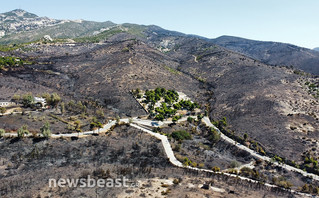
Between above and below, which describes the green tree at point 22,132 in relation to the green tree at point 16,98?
below

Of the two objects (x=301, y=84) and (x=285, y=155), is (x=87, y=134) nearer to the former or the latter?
(x=285, y=155)

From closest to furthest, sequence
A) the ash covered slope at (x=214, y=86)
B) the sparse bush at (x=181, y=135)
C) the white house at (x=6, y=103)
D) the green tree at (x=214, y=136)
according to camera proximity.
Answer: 1. the sparse bush at (x=181, y=135)
2. the green tree at (x=214, y=136)
3. the ash covered slope at (x=214, y=86)
4. the white house at (x=6, y=103)

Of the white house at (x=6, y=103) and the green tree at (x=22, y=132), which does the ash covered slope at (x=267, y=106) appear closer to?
the green tree at (x=22, y=132)

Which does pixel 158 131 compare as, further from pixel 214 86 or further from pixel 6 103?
pixel 214 86

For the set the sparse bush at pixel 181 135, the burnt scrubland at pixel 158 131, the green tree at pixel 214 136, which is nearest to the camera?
the burnt scrubland at pixel 158 131

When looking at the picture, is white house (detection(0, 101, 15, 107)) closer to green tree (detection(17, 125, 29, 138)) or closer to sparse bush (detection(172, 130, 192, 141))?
green tree (detection(17, 125, 29, 138))

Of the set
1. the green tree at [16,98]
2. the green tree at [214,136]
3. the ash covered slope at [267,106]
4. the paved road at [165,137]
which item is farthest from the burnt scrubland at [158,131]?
the green tree at [16,98]

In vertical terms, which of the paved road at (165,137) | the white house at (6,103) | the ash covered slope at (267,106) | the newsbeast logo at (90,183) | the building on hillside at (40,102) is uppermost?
the ash covered slope at (267,106)

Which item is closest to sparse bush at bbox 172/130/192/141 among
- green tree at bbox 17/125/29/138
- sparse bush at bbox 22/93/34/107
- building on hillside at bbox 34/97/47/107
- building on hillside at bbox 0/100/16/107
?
green tree at bbox 17/125/29/138

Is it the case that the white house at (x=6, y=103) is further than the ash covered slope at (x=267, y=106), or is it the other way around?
the white house at (x=6, y=103)
